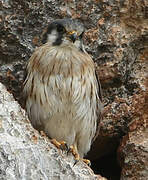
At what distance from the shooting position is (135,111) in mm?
4109

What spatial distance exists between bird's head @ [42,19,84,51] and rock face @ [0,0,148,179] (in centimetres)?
30

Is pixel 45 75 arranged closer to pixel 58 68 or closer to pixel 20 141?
pixel 58 68

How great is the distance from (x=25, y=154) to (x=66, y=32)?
1130mm

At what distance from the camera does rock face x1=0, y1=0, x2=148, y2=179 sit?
411 cm

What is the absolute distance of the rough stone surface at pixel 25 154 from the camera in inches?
113

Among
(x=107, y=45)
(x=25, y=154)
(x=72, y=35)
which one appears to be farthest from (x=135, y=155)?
(x=25, y=154)

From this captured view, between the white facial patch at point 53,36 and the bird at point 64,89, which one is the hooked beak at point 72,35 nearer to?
the bird at point 64,89

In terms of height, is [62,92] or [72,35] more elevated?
[72,35]

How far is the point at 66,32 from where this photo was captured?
3.78 metres

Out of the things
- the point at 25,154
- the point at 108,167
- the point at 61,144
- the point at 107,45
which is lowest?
the point at 108,167

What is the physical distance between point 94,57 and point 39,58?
1.88ft

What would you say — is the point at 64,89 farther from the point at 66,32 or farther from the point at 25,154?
the point at 25,154

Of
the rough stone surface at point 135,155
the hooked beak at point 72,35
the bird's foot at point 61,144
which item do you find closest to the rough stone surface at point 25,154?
the bird's foot at point 61,144

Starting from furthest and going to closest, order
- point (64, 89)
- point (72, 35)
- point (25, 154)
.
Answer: point (72, 35) < point (64, 89) < point (25, 154)
